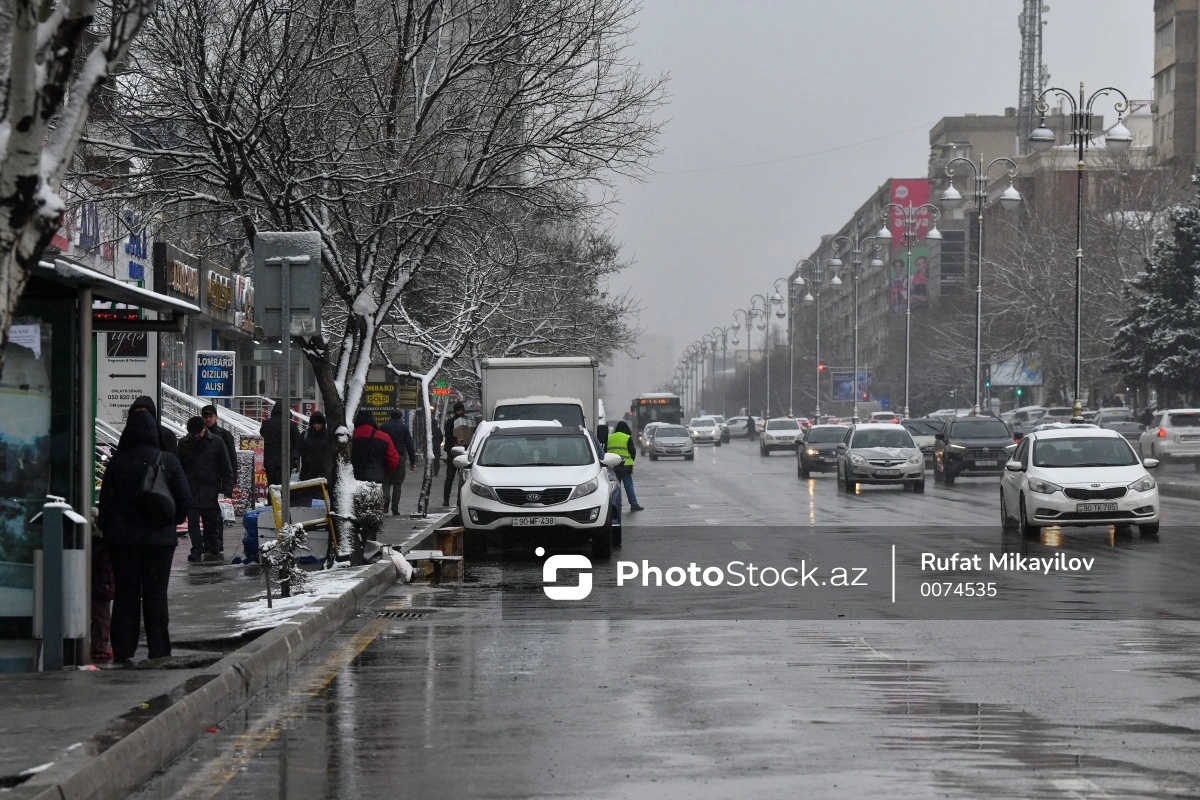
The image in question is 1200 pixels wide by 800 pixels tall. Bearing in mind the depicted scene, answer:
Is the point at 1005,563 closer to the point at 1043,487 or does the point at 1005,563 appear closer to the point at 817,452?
the point at 1043,487

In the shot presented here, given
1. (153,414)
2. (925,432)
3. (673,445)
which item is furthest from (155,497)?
(673,445)

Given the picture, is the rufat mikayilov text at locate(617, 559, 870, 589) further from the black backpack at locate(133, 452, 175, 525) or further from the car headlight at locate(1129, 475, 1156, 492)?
the black backpack at locate(133, 452, 175, 525)

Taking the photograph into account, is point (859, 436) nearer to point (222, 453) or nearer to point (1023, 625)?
point (222, 453)

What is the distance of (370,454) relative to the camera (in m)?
23.2

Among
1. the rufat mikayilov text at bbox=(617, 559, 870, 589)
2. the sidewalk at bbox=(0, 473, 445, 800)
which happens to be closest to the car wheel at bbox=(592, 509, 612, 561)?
the rufat mikayilov text at bbox=(617, 559, 870, 589)

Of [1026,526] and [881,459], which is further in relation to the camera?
[881,459]

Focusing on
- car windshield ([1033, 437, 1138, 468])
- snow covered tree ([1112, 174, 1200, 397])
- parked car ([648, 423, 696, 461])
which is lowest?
parked car ([648, 423, 696, 461])

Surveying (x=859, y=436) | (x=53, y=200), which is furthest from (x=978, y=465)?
(x=53, y=200)

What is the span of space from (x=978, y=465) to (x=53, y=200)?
40304mm

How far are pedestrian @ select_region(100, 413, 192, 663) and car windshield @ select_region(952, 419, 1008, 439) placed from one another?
36.9 meters

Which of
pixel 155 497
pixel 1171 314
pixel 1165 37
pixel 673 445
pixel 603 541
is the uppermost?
pixel 1165 37

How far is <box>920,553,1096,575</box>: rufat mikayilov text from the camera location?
1914 centimetres

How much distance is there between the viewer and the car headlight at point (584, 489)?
70.4 ft

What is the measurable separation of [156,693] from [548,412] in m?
22.6
